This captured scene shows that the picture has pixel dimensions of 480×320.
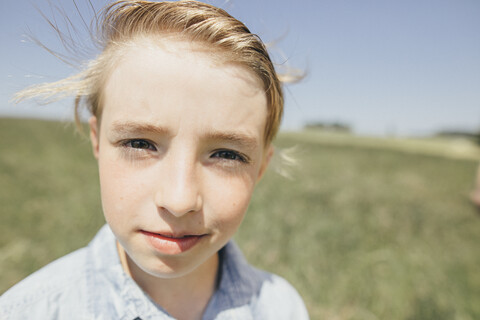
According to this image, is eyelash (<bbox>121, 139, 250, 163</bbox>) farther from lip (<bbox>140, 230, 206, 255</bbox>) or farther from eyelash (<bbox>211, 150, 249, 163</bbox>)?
lip (<bbox>140, 230, 206, 255</bbox>)

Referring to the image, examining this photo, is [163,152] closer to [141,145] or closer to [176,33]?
[141,145]

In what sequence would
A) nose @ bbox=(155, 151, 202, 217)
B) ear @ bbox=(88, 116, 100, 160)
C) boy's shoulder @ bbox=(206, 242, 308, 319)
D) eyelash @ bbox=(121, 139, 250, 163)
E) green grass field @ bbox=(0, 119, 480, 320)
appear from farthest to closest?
green grass field @ bbox=(0, 119, 480, 320) < boy's shoulder @ bbox=(206, 242, 308, 319) < ear @ bbox=(88, 116, 100, 160) < eyelash @ bbox=(121, 139, 250, 163) < nose @ bbox=(155, 151, 202, 217)

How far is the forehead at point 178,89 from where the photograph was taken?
40.3 inches

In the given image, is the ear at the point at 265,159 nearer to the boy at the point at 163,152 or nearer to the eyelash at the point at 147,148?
the boy at the point at 163,152

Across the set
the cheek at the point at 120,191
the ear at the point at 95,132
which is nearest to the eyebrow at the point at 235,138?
the cheek at the point at 120,191

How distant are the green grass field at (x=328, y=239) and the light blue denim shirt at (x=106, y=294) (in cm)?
74

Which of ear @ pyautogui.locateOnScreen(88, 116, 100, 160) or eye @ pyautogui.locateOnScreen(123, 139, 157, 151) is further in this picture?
ear @ pyautogui.locateOnScreen(88, 116, 100, 160)

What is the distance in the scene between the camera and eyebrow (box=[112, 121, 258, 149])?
1039 millimetres

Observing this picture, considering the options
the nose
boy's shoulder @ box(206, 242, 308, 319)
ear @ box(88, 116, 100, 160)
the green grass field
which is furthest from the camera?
the green grass field

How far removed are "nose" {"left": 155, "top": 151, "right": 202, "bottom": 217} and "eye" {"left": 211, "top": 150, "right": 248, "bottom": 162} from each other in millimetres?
138

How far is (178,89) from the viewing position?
1023mm

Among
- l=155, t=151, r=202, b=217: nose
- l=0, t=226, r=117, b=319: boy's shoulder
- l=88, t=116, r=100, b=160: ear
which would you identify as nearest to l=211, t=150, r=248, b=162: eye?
l=155, t=151, r=202, b=217: nose

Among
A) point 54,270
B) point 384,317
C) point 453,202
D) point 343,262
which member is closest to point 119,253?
point 54,270

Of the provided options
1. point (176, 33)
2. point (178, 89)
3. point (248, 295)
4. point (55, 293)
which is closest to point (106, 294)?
point (55, 293)
